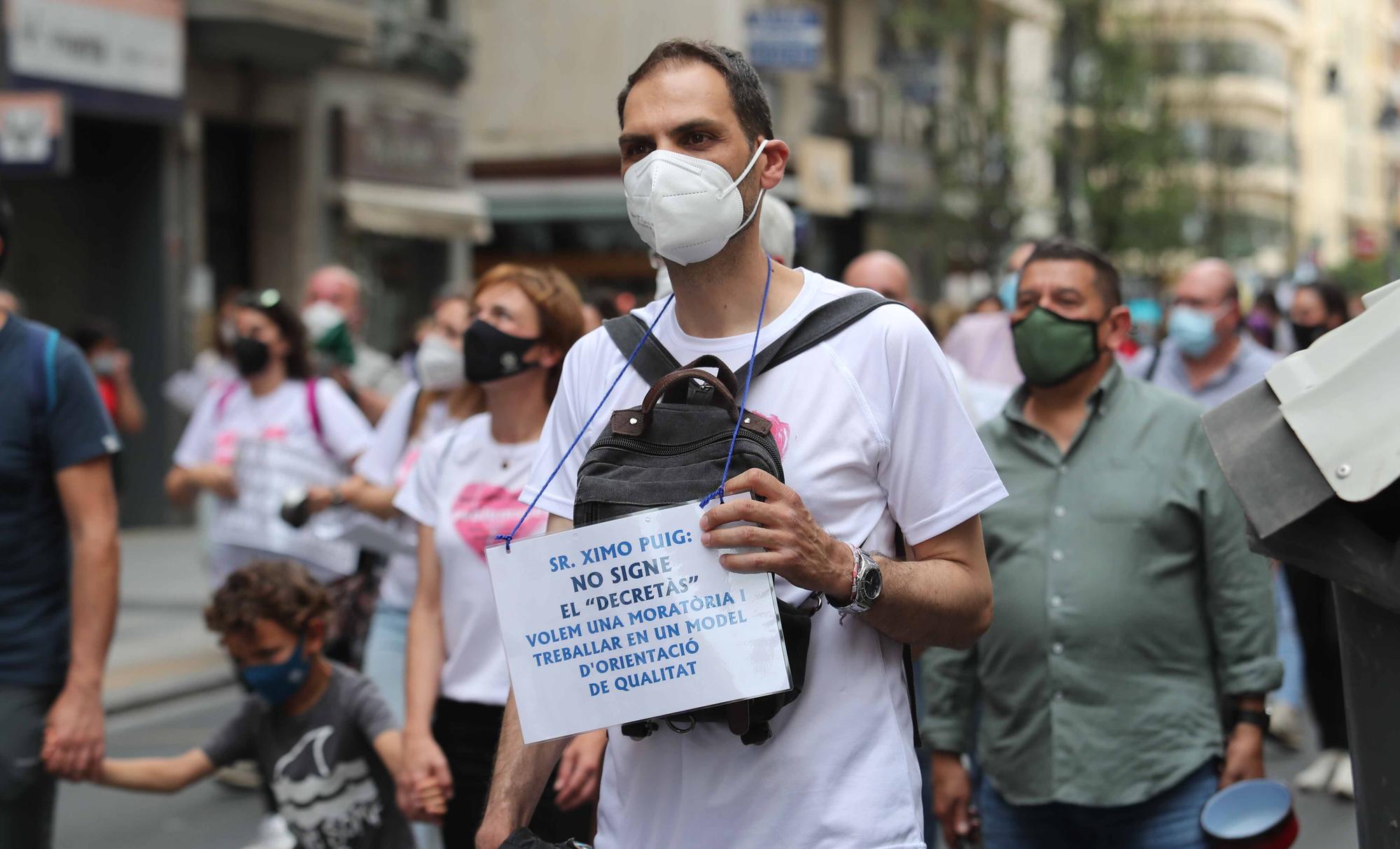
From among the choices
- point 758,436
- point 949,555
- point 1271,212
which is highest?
point 758,436

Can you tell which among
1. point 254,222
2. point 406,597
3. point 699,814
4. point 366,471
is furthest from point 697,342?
point 254,222

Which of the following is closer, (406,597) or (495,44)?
(406,597)

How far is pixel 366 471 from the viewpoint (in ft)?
20.9

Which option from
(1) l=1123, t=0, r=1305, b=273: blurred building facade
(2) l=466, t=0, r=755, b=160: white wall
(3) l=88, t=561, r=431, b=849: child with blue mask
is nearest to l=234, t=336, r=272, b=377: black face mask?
(3) l=88, t=561, r=431, b=849: child with blue mask

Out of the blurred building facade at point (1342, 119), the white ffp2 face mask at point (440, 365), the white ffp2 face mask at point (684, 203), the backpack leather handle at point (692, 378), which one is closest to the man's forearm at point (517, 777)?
the backpack leather handle at point (692, 378)

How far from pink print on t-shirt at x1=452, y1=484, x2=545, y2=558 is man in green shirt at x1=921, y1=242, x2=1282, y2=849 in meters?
1.18

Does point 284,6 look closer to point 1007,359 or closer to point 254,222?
point 254,222

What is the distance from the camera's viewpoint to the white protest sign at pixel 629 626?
2.53m

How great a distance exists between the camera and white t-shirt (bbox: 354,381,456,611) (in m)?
5.95

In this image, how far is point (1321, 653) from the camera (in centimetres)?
823

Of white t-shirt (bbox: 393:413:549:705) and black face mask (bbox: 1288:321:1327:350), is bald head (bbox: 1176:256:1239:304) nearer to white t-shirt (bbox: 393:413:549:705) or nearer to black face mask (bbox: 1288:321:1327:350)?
black face mask (bbox: 1288:321:1327:350)

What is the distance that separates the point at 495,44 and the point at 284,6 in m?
11.4

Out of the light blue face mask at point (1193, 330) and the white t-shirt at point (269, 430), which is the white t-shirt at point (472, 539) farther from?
the light blue face mask at point (1193, 330)

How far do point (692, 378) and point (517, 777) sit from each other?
0.74 m
